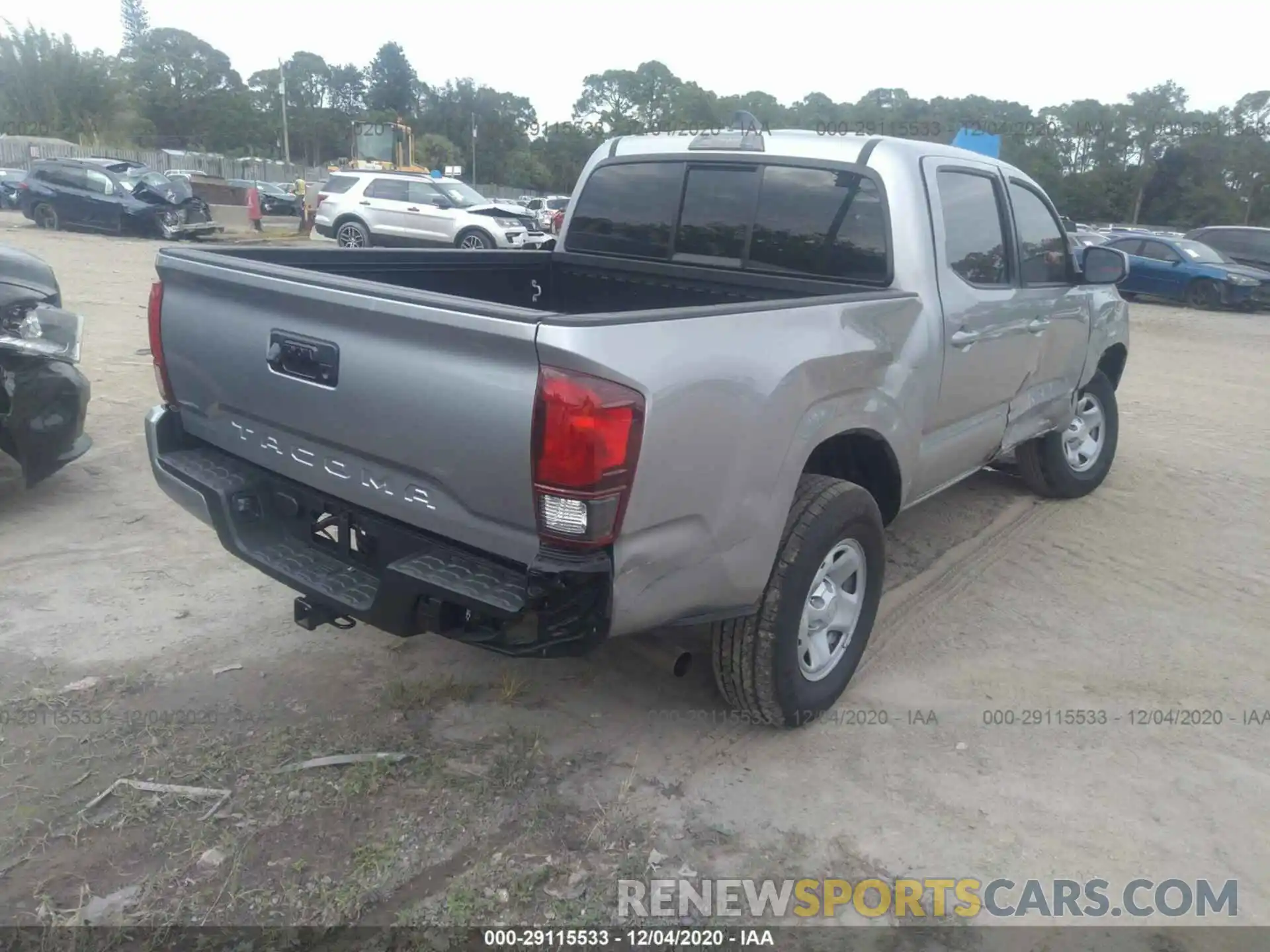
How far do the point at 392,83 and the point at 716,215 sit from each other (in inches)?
4426

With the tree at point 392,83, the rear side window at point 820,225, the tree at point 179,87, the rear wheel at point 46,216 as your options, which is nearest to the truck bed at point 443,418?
the rear side window at point 820,225

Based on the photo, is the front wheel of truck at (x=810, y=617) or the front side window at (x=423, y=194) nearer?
the front wheel of truck at (x=810, y=617)

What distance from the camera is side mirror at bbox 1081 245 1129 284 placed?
498cm

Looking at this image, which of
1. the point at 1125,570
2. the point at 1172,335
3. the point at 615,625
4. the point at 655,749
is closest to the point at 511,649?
the point at 615,625

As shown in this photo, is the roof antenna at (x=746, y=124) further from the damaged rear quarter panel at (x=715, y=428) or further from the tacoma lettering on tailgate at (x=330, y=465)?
the tacoma lettering on tailgate at (x=330, y=465)

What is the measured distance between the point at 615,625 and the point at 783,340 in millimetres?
992

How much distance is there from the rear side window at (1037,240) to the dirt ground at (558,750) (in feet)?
4.77

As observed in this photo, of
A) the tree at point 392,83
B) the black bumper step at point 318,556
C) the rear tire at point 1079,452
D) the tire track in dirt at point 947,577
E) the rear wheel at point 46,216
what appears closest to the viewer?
the black bumper step at point 318,556

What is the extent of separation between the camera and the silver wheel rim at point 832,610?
3.30m

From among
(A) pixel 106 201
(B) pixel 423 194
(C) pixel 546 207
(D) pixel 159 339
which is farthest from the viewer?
(C) pixel 546 207

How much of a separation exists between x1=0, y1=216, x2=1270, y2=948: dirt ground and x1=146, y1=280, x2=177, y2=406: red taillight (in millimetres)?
1035

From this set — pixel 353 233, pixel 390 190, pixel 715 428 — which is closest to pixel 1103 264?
pixel 715 428

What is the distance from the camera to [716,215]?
4270 mm

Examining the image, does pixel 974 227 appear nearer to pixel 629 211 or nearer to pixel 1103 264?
pixel 1103 264
